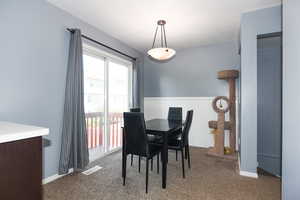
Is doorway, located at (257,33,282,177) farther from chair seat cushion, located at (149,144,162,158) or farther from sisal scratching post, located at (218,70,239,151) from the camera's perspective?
chair seat cushion, located at (149,144,162,158)

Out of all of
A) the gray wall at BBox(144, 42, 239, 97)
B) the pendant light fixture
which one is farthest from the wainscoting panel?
the pendant light fixture

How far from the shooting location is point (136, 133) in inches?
82.4

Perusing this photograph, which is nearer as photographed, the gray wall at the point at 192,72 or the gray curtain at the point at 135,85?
the gray wall at the point at 192,72

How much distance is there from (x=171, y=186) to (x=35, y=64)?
2.44 meters

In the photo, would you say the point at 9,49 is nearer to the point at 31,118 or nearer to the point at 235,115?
the point at 31,118

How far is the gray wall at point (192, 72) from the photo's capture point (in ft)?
12.5

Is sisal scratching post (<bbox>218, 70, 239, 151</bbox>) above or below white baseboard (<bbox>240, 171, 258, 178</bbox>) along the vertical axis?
above

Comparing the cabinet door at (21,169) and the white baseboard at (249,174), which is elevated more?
the cabinet door at (21,169)

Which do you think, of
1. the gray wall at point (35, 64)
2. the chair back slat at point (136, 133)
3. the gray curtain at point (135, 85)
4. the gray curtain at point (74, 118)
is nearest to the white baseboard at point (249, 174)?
the chair back slat at point (136, 133)

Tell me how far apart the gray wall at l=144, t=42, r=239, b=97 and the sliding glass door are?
919 mm

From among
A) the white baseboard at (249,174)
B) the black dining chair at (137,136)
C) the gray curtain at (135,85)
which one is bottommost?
the white baseboard at (249,174)

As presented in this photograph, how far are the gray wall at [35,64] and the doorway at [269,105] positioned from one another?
12.5ft

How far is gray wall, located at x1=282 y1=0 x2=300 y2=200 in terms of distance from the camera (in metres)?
1.61

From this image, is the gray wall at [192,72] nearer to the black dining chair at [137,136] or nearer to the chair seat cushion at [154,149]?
the chair seat cushion at [154,149]
